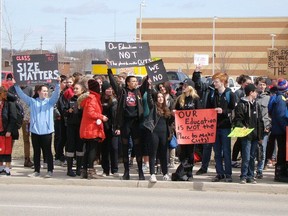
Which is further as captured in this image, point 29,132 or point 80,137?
point 29,132

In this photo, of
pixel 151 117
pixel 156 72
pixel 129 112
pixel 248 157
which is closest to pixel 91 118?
pixel 129 112

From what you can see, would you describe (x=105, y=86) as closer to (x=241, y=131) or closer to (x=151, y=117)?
(x=151, y=117)

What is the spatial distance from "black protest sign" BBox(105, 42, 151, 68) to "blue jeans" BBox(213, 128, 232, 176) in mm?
2372

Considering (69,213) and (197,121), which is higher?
(197,121)

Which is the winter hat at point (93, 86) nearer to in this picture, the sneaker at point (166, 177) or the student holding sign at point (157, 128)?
the student holding sign at point (157, 128)

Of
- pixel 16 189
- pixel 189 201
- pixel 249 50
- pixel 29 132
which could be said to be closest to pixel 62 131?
pixel 29 132

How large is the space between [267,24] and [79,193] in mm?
74925

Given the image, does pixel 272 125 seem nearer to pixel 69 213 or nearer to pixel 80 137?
pixel 80 137

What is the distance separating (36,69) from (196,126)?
366 centimetres

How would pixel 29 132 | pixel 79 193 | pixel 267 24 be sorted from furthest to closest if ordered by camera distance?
1. pixel 267 24
2. pixel 29 132
3. pixel 79 193

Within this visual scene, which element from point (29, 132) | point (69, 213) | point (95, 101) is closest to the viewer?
point (69, 213)

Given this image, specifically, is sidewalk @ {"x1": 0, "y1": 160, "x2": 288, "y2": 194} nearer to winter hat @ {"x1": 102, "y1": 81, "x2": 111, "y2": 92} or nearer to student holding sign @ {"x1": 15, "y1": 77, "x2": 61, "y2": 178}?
student holding sign @ {"x1": 15, "y1": 77, "x2": 61, "y2": 178}

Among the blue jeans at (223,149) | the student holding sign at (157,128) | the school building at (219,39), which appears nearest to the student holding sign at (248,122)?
the blue jeans at (223,149)

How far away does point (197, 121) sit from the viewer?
13086mm
